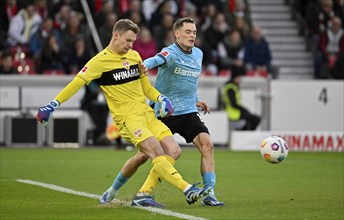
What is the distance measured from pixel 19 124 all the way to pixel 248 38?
7.09 m

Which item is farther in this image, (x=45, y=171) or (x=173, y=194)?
(x=45, y=171)

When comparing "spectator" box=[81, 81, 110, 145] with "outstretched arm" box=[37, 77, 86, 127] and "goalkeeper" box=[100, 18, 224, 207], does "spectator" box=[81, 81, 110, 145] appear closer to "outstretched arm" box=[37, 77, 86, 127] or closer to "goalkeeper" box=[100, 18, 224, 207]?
"goalkeeper" box=[100, 18, 224, 207]

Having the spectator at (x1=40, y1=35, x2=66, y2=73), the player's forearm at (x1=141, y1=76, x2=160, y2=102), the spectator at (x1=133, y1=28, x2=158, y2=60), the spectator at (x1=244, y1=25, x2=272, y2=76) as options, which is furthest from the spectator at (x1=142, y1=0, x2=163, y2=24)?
the player's forearm at (x1=141, y1=76, x2=160, y2=102)

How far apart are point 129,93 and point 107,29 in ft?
47.0

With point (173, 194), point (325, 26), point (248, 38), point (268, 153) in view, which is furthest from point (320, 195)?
point (325, 26)

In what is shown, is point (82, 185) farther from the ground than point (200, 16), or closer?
closer

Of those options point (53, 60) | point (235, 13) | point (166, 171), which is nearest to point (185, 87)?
point (166, 171)

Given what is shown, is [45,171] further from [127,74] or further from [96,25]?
[96,25]

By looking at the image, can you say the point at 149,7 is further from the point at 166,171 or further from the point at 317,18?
the point at 166,171

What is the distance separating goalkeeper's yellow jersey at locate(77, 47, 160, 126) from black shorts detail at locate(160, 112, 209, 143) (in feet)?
2.68

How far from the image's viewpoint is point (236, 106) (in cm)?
2384

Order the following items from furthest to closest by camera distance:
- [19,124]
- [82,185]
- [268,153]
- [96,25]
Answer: [96,25]
[19,124]
[82,185]
[268,153]

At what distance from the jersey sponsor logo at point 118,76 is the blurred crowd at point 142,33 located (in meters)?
13.1

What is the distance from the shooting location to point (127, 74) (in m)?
11.3
